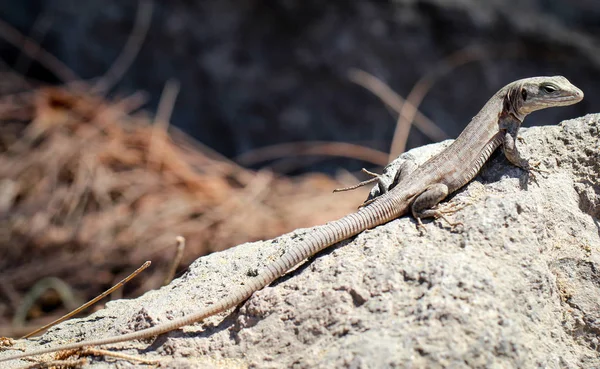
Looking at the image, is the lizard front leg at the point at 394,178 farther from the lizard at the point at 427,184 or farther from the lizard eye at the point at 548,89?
the lizard eye at the point at 548,89

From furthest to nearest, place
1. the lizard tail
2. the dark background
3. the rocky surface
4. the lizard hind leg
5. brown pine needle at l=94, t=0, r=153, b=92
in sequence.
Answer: brown pine needle at l=94, t=0, r=153, b=92 < the dark background < the lizard hind leg < the lizard tail < the rocky surface

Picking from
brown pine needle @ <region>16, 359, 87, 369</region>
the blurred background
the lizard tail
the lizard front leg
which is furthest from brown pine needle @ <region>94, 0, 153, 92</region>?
the lizard tail

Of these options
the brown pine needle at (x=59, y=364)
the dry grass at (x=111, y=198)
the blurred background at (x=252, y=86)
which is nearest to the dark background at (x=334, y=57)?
the blurred background at (x=252, y=86)

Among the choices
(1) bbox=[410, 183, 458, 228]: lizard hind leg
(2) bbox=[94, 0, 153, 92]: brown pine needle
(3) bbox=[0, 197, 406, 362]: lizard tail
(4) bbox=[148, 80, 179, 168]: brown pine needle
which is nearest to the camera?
(3) bbox=[0, 197, 406, 362]: lizard tail

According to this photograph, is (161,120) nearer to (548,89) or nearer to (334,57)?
(334,57)

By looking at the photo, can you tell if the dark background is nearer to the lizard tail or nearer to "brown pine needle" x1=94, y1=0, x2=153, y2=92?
"brown pine needle" x1=94, y1=0, x2=153, y2=92

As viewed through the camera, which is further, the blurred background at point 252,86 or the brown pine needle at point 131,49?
the brown pine needle at point 131,49
